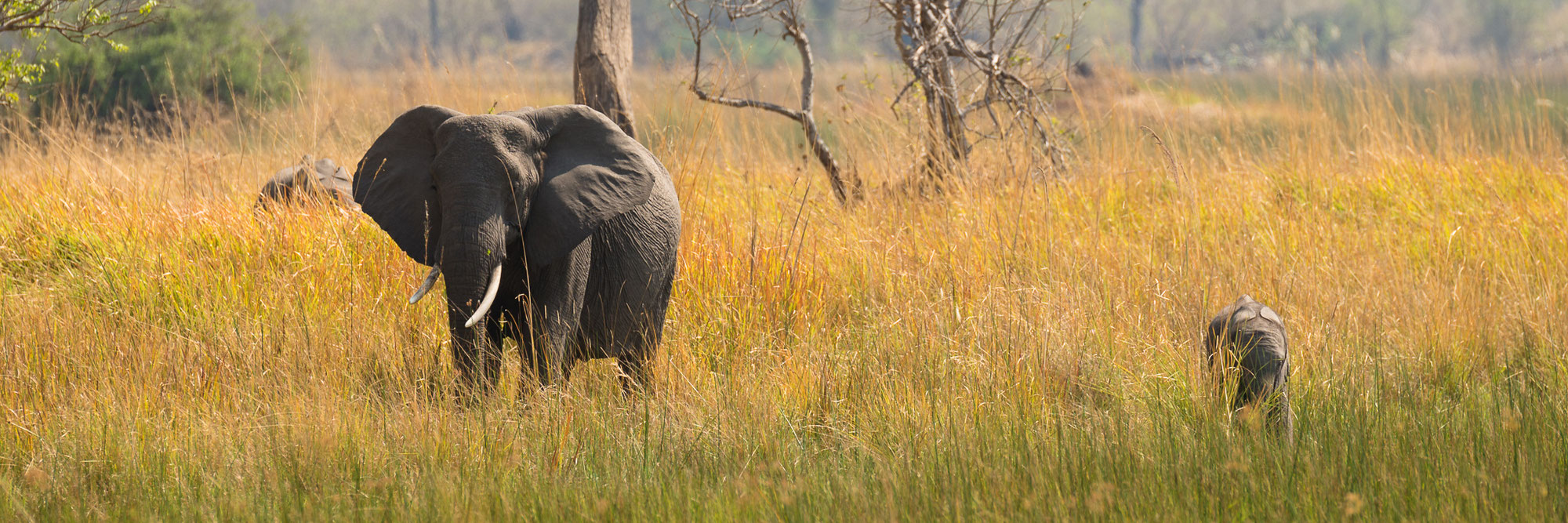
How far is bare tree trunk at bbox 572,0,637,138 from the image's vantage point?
19.8ft

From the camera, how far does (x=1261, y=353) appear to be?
2.71 meters

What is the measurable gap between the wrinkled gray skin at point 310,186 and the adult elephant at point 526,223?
2.15 meters

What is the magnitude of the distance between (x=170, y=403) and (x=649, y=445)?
1.52m

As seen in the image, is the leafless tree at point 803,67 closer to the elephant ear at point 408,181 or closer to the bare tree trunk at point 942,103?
the bare tree trunk at point 942,103

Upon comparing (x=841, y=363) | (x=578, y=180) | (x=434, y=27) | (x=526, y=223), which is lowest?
(x=841, y=363)

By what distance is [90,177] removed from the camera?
234 inches

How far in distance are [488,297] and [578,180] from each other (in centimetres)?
47

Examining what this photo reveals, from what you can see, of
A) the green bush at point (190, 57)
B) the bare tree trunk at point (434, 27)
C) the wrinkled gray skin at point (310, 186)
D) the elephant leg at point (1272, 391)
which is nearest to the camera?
the elephant leg at point (1272, 391)

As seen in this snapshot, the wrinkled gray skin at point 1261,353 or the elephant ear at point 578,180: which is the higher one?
the elephant ear at point 578,180

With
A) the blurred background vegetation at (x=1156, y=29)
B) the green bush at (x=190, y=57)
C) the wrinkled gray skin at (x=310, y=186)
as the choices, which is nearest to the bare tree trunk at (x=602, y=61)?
the wrinkled gray skin at (x=310, y=186)

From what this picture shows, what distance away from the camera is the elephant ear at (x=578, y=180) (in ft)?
10.4

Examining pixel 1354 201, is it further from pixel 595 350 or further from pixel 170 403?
pixel 170 403

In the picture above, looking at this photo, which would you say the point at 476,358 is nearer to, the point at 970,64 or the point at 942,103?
the point at 942,103

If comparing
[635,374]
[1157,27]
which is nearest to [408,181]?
[635,374]
